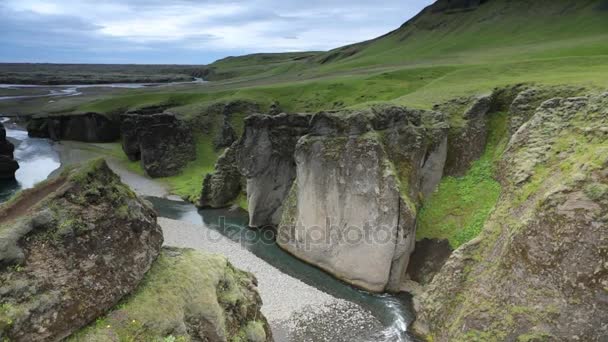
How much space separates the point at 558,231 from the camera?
1997 cm

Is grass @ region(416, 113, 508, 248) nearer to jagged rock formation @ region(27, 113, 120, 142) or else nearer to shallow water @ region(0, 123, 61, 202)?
shallow water @ region(0, 123, 61, 202)

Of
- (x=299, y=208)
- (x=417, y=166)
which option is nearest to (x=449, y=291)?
(x=417, y=166)

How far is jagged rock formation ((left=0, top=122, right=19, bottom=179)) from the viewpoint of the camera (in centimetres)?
6632

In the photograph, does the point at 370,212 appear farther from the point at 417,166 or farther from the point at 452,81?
the point at 452,81

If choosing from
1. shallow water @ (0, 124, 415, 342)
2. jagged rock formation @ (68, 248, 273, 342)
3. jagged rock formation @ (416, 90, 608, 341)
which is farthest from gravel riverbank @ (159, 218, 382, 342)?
jagged rock formation @ (68, 248, 273, 342)

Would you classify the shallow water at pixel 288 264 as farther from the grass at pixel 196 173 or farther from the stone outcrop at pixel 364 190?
the grass at pixel 196 173

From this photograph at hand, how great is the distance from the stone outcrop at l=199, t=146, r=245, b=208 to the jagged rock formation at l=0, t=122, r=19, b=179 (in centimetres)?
3596

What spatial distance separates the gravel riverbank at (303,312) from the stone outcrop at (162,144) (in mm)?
33012

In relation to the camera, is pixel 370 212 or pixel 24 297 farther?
pixel 370 212

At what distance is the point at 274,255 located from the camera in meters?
37.5

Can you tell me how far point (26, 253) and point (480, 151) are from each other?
3304 cm

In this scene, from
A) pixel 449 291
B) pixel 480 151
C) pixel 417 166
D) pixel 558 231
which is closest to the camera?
pixel 558 231

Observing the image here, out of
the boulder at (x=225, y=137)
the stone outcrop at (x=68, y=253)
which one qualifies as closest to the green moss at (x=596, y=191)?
the stone outcrop at (x=68, y=253)

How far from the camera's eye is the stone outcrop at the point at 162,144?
65125 millimetres
